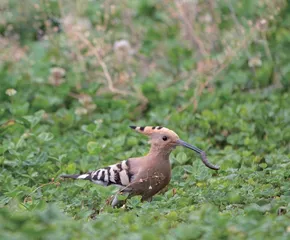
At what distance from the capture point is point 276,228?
3.89 meters

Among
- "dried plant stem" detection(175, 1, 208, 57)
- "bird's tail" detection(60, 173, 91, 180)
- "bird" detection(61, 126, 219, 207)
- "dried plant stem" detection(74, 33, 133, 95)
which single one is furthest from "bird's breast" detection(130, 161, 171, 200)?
"dried plant stem" detection(175, 1, 208, 57)

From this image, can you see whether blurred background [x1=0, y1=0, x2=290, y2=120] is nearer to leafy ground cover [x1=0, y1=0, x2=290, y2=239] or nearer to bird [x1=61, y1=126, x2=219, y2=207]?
leafy ground cover [x1=0, y1=0, x2=290, y2=239]

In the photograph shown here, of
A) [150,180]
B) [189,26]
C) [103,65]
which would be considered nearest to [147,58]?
[189,26]

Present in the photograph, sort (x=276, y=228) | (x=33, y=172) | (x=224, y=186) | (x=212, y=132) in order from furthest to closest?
(x=212, y=132) < (x=33, y=172) < (x=224, y=186) < (x=276, y=228)

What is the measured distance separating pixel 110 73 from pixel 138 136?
137 cm

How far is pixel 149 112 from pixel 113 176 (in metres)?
2.28

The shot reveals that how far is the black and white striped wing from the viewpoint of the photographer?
17.8 ft

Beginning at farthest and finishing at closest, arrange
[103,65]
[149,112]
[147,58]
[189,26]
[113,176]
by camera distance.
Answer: [147,58]
[189,26]
[103,65]
[149,112]
[113,176]

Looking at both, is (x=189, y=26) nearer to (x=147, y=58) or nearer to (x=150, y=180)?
(x=147, y=58)

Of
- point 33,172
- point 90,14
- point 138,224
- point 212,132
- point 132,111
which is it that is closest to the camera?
point 138,224

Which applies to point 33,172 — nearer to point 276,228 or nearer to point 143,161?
point 143,161

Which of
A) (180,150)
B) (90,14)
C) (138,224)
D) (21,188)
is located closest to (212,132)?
(180,150)

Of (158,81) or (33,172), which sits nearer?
(33,172)

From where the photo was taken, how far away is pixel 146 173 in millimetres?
5391
